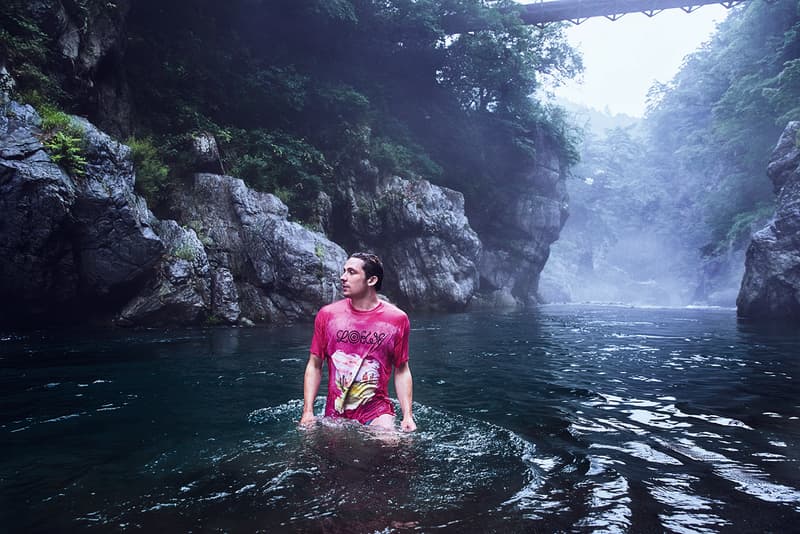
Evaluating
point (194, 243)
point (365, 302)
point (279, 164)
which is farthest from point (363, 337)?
point (279, 164)

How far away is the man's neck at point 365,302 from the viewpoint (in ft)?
13.3

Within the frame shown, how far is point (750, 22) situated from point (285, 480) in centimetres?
3779

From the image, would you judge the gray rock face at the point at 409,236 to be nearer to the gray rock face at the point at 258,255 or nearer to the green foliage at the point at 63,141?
the gray rock face at the point at 258,255

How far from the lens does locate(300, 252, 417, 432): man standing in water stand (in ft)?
13.0

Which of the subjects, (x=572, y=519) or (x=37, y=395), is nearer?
(x=572, y=519)

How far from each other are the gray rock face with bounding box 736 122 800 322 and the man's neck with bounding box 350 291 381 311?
18517 millimetres

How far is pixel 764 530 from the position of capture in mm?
2461

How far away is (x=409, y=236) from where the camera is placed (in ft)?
79.7

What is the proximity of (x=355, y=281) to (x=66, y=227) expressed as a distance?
10.6 meters

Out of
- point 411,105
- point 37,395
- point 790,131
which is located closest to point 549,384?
point 37,395

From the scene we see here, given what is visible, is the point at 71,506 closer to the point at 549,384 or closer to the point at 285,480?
the point at 285,480

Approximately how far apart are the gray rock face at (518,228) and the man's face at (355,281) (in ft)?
93.8

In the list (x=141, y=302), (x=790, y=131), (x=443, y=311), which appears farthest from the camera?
(x=443, y=311)

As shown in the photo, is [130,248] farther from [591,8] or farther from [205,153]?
[591,8]
